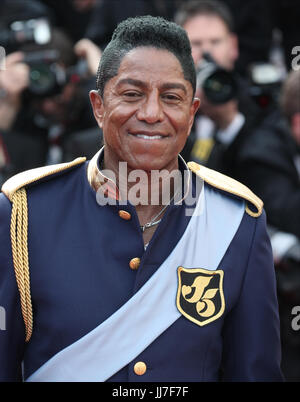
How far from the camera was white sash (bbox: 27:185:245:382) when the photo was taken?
1883mm

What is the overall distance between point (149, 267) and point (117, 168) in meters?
0.26

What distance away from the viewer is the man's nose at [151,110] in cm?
188

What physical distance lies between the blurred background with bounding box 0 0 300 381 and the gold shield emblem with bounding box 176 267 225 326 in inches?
57.5

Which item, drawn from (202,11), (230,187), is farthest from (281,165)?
(230,187)

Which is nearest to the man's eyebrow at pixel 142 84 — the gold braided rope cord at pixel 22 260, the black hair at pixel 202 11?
the gold braided rope cord at pixel 22 260

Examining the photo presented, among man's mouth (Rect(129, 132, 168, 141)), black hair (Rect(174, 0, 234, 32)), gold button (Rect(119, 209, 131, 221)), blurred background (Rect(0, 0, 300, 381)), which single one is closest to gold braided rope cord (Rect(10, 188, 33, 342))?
gold button (Rect(119, 209, 131, 221))

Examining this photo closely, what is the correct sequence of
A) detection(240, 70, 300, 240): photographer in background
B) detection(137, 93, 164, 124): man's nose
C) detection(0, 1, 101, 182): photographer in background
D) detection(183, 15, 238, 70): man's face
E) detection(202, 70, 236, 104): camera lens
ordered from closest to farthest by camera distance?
detection(137, 93, 164, 124): man's nose < detection(240, 70, 300, 240): photographer in background < detection(202, 70, 236, 104): camera lens < detection(0, 1, 101, 182): photographer in background < detection(183, 15, 238, 70): man's face

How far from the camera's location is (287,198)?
3.57 m

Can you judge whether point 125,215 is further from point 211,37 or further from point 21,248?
point 211,37

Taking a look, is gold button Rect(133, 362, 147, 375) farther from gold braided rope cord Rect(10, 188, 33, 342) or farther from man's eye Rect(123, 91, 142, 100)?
man's eye Rect(123, 91, 142, 100)

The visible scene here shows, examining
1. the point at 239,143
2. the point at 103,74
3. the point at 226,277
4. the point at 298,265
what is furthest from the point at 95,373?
the point at 239,143

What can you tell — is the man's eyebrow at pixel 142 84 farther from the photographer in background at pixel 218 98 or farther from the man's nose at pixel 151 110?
the photographer in background at pixel 218 98

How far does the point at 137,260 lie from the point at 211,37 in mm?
2535
